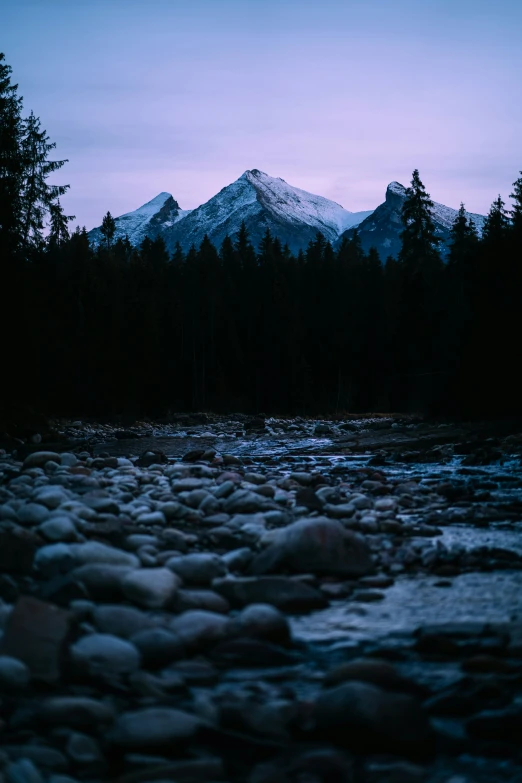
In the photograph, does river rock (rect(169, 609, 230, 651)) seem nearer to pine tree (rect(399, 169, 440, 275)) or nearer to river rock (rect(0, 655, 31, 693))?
river rock (rect(0, 655, 31, 693))

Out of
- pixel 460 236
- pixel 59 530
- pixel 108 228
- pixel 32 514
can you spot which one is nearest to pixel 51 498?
pixel 32 514

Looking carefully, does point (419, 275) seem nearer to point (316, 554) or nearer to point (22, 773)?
point (316, 554)

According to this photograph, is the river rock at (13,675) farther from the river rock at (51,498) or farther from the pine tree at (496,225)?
the pine tree at (496,225)

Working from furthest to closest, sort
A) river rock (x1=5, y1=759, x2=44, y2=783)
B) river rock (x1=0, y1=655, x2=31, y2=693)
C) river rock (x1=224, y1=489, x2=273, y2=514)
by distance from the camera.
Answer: river rock (x1=224, y1=489, x2=273, y2=514), river rock (x1=0, y1=655, x2=31, y2=693), river rock (x1=5, y1=759, x2=44, y2=783)

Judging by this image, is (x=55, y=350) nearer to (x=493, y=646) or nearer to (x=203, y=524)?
(x=203, y=524)

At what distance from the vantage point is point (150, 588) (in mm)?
3156

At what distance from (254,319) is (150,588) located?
36.3m

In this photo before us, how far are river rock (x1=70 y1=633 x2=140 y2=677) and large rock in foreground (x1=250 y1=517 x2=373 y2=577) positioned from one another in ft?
4.84

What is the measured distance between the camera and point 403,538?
15.8 feet

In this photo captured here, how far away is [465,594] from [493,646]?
0.82 m

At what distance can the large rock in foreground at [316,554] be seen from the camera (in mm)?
3889

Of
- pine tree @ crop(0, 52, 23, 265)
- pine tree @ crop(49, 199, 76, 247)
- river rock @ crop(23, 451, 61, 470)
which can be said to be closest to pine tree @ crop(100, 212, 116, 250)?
pine tree @ crop(49, 199, 76, 247)

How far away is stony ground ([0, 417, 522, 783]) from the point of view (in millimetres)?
1959

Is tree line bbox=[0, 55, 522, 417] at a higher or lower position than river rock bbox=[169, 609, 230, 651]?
higher
